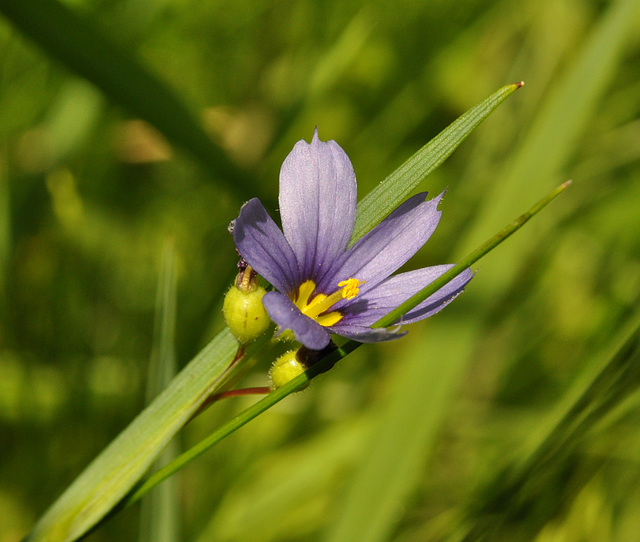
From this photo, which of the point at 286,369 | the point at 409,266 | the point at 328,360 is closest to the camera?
the point at 328,360

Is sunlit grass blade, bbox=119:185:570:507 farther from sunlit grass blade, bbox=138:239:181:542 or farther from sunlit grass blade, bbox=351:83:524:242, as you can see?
sunlit grass blade, bbox=138:239:181:542

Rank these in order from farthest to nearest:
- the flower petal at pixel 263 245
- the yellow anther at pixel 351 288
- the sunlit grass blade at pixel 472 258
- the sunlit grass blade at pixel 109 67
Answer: the sunlit grass blade at pixel 109 67
the yellow anther at pixel 351 288
the flower petal at pixel 263 245
the sunlit grass blade at pixel 472 258

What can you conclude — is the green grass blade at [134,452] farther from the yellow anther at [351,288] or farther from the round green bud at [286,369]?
the yellow anther at [351,288]

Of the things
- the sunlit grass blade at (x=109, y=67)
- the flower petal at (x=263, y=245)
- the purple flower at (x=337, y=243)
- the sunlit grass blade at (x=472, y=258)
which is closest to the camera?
the sunlit grass blade at (x=472, y=258)

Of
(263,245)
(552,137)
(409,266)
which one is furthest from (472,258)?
(409,266)

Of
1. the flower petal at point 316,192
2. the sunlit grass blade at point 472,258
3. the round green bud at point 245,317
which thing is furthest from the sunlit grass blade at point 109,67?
the sunlit grass blade at point 472,258

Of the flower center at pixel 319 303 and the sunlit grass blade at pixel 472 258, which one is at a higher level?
the flower center at pixel 319 303

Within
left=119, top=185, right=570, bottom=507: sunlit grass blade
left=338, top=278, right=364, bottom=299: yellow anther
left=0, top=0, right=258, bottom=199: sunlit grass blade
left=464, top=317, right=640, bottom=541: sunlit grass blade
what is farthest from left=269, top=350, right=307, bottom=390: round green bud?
left=0, top=0, right=258, bottom=199: sunlit grass blade

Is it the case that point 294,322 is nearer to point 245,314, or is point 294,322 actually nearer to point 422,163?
point 245,314

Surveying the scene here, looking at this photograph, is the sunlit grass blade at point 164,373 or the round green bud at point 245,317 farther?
the sunlit grass blade at point 164,373
